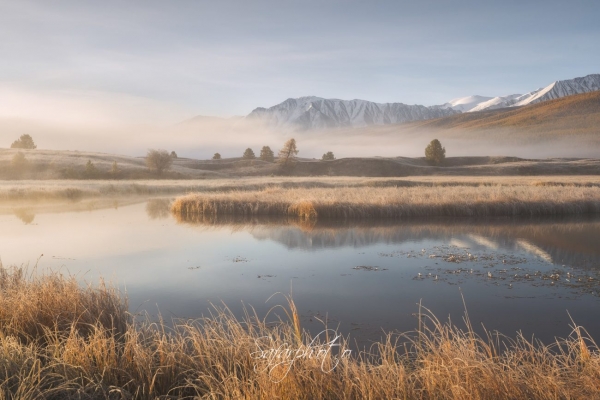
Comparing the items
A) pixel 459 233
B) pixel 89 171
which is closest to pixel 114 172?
pixel 89 171

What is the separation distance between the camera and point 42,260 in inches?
488

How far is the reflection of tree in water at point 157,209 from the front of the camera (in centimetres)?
2420

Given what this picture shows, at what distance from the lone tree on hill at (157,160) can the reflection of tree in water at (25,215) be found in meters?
38.1

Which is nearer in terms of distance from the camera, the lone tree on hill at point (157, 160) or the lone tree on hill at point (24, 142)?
the lone tree on hill at point (157, 160)

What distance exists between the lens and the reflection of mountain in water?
14.6 meters

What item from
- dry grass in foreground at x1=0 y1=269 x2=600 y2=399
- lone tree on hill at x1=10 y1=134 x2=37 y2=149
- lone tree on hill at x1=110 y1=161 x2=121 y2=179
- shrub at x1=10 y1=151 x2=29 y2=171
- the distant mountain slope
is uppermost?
the distant mountain slope

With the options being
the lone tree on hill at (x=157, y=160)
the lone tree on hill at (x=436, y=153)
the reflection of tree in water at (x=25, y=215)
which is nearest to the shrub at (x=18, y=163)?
the lone tree on hill at (x=157, y=160)

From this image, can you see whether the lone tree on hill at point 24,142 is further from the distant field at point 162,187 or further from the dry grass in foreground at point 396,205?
the dry grass in foreground at point 396,205

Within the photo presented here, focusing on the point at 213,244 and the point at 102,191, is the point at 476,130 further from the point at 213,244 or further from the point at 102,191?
the point at 213,244

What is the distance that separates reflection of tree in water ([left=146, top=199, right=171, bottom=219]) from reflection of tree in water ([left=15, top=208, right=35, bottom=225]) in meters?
5.58

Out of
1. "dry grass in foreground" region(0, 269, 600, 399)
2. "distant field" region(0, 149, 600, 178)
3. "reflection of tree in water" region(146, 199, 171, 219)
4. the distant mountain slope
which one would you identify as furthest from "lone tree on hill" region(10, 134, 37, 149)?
the distant mountain slope

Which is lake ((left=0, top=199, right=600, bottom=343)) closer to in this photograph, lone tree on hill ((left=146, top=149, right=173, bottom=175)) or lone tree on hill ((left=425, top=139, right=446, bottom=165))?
lone tree on hill ((left=146, top=149, right=173, bottom=175))

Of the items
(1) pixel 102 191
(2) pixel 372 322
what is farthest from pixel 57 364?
(1) pixel 102 191

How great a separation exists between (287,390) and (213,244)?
11678 mm
